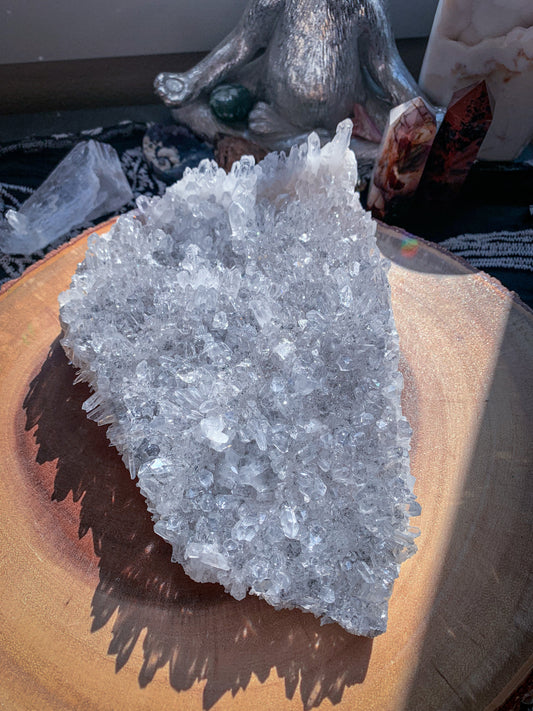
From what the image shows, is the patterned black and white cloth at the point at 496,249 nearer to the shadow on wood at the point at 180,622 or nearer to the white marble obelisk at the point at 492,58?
the white marble obelisk at the point at 492,58

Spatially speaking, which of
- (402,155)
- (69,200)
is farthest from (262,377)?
(69,200)

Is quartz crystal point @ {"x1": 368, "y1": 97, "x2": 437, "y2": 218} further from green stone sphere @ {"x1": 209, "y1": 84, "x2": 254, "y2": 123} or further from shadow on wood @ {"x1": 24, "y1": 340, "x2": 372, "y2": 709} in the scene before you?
shadow on wood @ {"x1": 24, "y1": 340, "x2": 372, "y2": 709}

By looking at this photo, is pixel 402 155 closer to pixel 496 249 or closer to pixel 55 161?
pixel 496 249

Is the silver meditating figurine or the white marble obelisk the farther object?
the silver meditating figurine

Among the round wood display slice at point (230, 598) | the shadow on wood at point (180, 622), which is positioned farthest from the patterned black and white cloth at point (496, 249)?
the shadow on wood at point (180, 622)

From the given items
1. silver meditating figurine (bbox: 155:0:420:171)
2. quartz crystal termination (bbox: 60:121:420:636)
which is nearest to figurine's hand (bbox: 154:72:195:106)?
silver meditating figurine (bbox: 155:0:420:171)

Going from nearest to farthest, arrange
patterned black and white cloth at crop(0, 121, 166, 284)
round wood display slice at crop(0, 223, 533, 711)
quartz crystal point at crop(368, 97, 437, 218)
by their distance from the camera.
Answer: round wood display slice at crop(0, 223, 533, 711) → quartz crystal point at crop(368, 97, 437, 218) → patterned black and white cloth at crop(0, 121, 166, 284)
